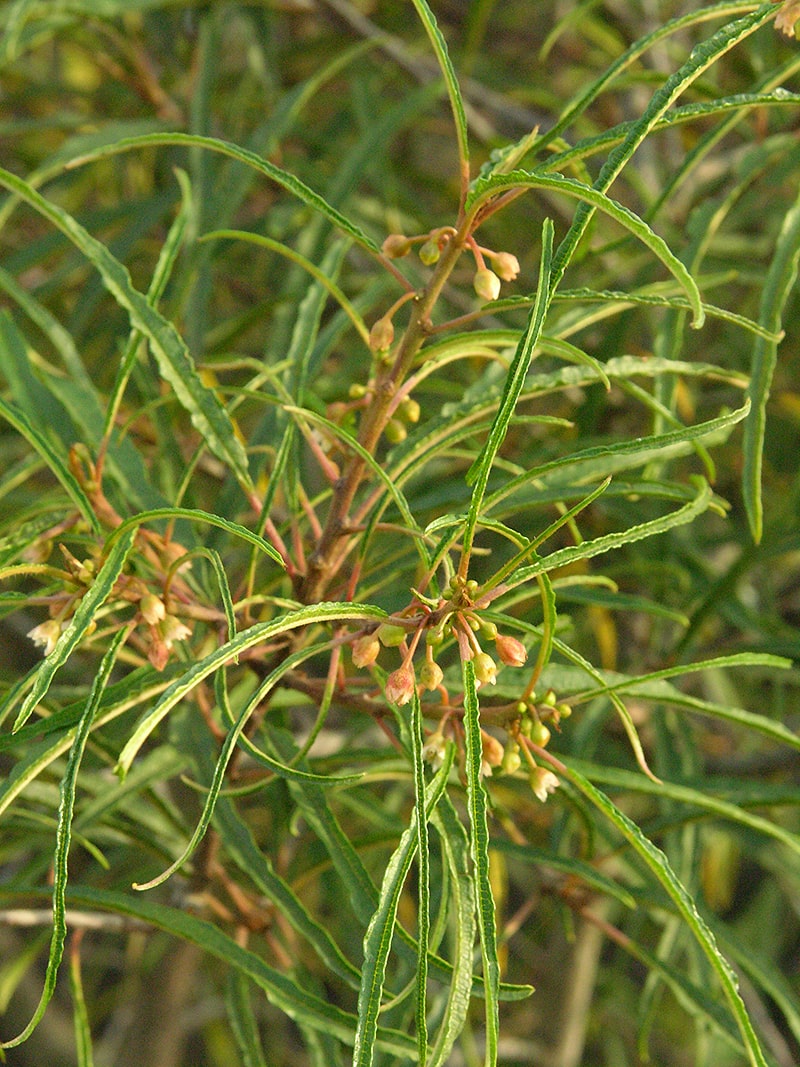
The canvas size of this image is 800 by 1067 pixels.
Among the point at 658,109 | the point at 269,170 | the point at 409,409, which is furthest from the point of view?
the point at 409,409

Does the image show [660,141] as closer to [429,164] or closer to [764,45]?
[764,45]

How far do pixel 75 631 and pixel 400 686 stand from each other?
16cm

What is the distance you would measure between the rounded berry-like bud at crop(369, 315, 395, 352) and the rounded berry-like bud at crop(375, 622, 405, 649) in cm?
17

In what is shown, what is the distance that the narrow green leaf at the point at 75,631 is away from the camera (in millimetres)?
517

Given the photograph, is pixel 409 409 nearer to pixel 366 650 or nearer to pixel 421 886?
pixel 366 650

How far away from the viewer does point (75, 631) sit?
518 mm

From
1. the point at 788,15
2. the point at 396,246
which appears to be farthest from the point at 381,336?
the point at 788,15

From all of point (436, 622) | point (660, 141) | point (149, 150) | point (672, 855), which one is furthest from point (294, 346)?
point (660, 141)

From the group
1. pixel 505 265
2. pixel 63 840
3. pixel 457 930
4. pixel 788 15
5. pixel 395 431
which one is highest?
pixel 788 15

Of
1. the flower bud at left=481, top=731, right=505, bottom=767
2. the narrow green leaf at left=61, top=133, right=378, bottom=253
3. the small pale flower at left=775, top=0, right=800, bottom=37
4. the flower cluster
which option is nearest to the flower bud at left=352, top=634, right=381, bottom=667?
the flower cluster

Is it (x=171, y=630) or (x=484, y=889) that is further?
(x=171, y=630)

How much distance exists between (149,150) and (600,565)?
0.83 metres

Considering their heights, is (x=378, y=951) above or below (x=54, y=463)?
below

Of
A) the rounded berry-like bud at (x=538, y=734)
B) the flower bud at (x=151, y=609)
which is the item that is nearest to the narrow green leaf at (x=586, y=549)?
the rounded berry-like bud at (x=538, y=734)
